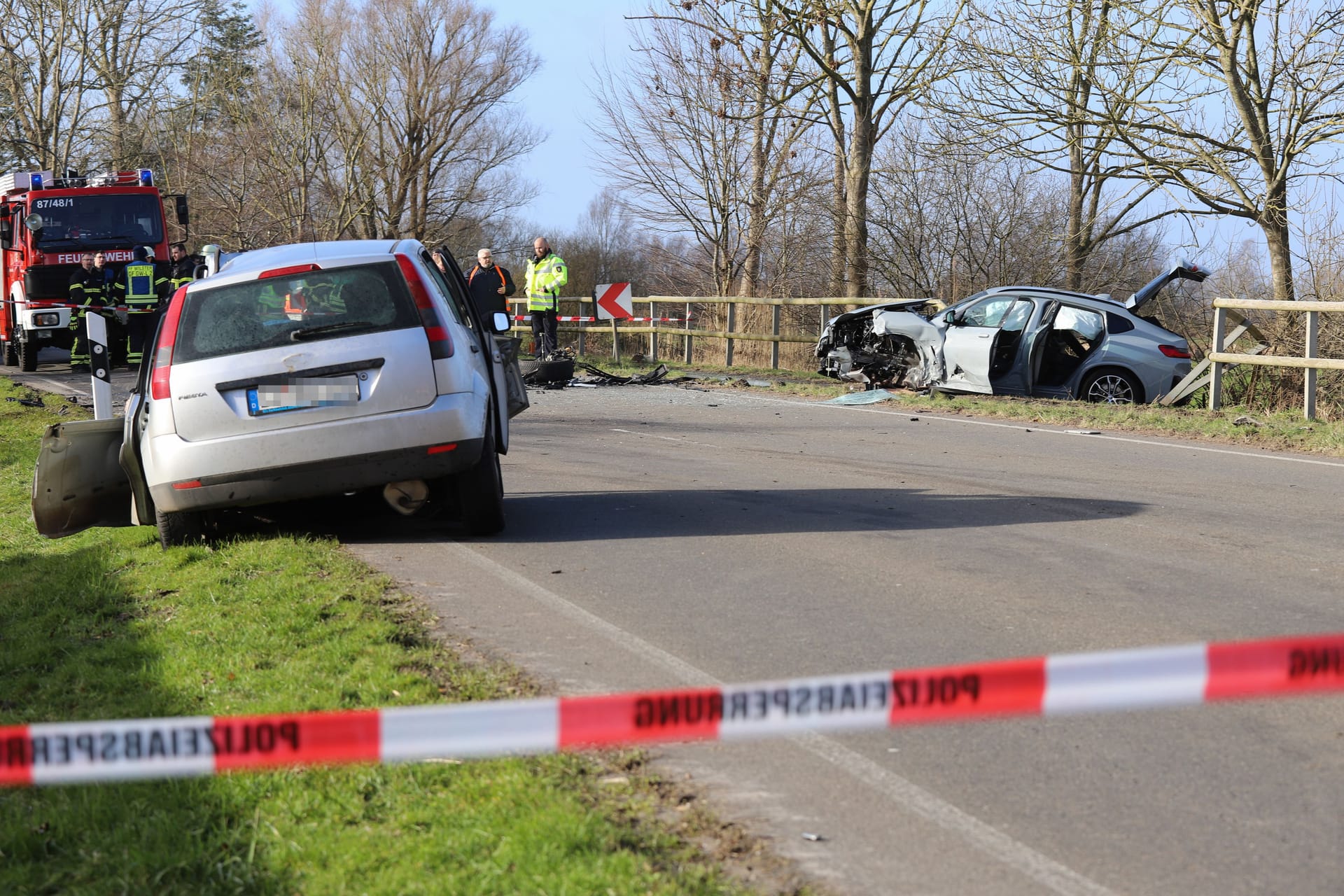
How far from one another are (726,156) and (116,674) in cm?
2877

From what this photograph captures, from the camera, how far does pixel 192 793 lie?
3.91 metres

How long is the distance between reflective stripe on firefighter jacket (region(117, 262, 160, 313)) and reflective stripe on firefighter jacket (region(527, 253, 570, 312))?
564 cm

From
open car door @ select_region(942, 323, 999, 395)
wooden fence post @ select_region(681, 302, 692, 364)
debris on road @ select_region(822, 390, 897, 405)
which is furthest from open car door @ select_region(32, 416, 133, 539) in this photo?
wooden fence post @ select_region(681, 302, 692, 364)

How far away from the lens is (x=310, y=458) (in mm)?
7438

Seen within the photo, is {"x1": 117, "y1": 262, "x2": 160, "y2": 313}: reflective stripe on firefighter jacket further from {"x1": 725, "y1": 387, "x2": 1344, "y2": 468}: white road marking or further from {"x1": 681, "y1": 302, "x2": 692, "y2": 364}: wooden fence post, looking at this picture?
{"x1": 681, "y1": 302, "x2": 692, "y2": 364}: wooden fence post

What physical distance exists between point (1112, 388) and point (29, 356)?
731 inches

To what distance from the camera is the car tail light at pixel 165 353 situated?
7.52 metres

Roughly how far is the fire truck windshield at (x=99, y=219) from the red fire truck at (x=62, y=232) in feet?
0.04

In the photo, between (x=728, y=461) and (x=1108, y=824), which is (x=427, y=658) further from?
(x=728, y=461)

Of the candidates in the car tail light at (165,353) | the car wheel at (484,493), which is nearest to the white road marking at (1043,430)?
the car wheel at (484,493)

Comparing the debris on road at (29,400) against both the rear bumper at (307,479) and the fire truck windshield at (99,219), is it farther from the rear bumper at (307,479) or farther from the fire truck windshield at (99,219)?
the rear bumper at (307,479)

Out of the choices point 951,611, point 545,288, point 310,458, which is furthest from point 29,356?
point 951,611

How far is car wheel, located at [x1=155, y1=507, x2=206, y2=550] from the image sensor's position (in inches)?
307

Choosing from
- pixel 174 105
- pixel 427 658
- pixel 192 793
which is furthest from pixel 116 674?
pixel 174 105
